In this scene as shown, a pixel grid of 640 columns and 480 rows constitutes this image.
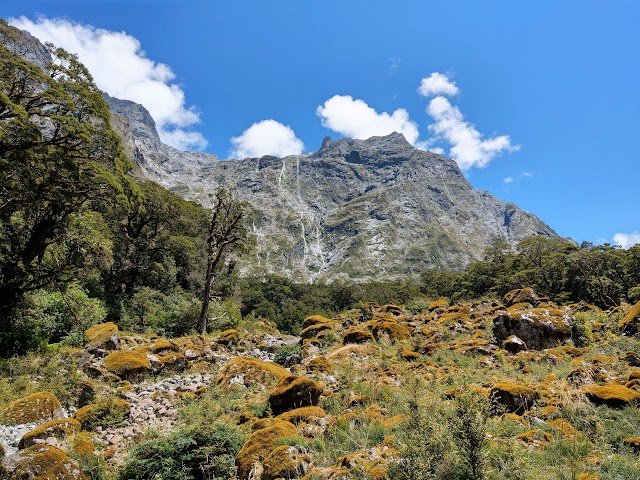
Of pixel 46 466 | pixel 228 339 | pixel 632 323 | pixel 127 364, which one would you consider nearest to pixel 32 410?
pixel 46 466

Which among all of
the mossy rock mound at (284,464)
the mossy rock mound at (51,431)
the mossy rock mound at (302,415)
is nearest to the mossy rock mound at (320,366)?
the mossy rock mound at (302,415)

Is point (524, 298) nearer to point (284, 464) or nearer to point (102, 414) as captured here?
point (284, 464)

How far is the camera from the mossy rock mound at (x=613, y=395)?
7295mm

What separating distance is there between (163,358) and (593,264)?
41923 mm

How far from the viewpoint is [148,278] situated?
1278 inches

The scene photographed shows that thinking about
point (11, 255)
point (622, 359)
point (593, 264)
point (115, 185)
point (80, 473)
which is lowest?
point (80, 473)

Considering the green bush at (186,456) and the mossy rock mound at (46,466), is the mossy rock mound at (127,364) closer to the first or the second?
the green bush at (186,456)

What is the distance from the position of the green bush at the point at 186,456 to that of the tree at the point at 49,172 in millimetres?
10038

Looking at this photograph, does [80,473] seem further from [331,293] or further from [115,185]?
[331,293]

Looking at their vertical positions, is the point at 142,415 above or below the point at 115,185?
below

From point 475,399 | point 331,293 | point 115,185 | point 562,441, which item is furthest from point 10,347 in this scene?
point 331,293

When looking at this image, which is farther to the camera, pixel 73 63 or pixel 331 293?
pixel 331 293

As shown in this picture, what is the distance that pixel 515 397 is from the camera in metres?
7.78

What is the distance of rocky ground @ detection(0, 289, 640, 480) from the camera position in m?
5.70
